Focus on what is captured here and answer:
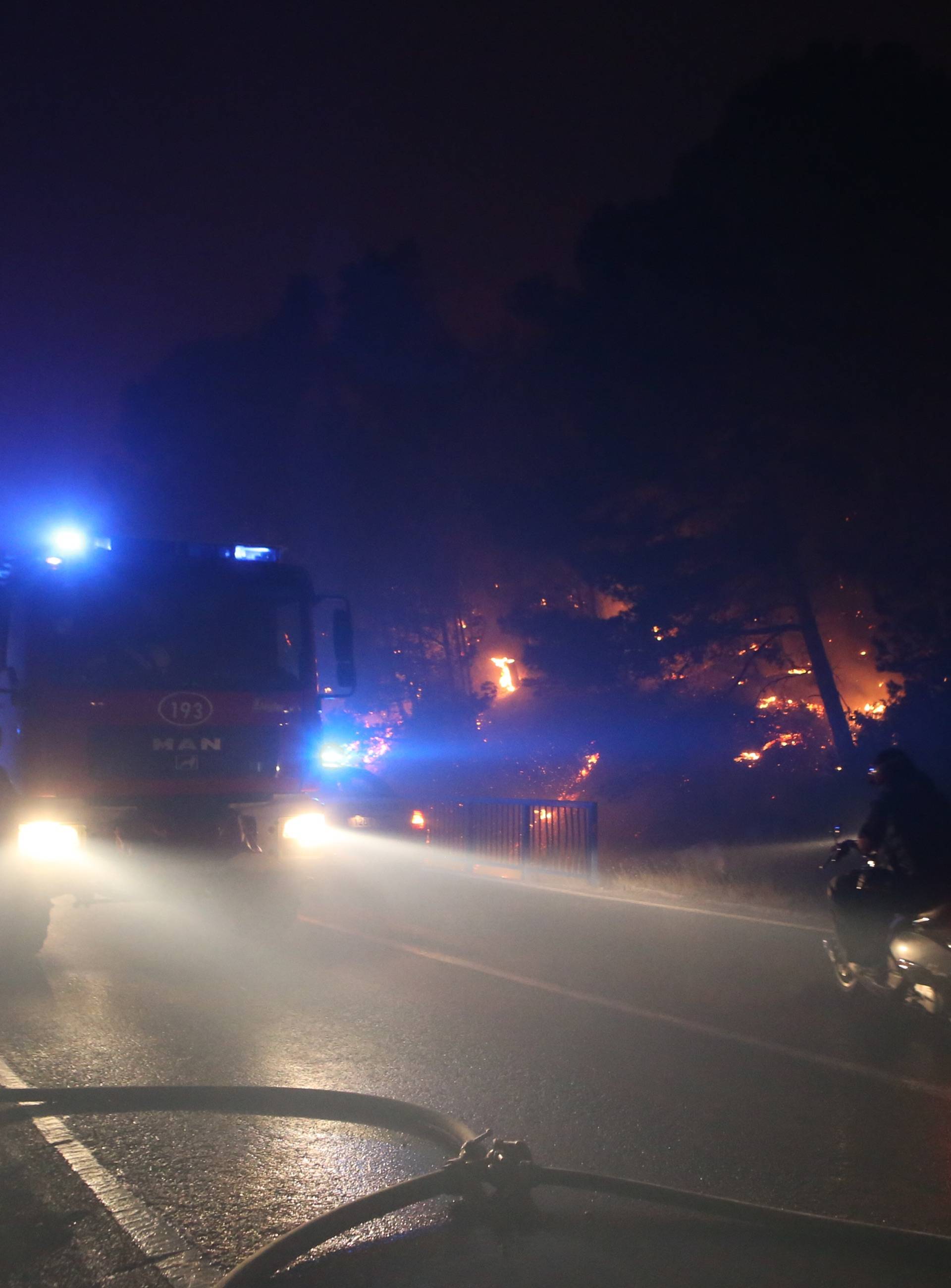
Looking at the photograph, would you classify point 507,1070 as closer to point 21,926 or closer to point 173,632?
point 21,926

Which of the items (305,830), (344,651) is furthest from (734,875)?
(305,830)

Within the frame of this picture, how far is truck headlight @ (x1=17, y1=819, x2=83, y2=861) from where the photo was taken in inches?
344

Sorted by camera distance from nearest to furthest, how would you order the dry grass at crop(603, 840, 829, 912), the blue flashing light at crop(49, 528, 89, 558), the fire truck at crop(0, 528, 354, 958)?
the fire truck at crop(0, 528, 354, 958) < the blue flashing light at crop(49, 528, 89, 558) < the dry grass at crop(603, 840, 829, 912)

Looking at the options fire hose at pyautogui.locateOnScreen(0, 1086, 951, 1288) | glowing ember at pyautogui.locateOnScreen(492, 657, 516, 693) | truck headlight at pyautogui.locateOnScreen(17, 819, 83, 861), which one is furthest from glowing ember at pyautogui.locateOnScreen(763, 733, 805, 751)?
fire hose at pyautogui.locateOnScreen(0, 1086, 951, 1288)

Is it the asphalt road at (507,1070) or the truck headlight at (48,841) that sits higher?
the truck headlight at (48,841)

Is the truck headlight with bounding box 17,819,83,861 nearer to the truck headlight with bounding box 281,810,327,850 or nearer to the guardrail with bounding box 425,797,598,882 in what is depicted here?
the truck headlight with bounding box 281,810,327,850

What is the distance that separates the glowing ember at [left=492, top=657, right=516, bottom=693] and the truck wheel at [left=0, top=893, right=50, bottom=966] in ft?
84.8

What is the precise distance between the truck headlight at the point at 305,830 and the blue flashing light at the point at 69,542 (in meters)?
2.97

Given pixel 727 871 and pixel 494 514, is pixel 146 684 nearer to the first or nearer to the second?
pixel 727 871

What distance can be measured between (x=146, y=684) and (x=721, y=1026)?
545 cm

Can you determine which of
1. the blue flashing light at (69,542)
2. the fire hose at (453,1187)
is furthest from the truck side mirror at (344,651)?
the fire hose at (453,1187)

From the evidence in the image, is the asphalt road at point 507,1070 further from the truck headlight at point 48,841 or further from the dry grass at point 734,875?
the dry grass at point 734,875

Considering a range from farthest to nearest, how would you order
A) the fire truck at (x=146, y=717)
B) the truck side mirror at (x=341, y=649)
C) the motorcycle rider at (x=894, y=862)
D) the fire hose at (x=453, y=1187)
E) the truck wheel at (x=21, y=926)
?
the truck side mirror at (x=341, y=649) → the fire truck at (x=146, y=717) → the truck wheel at (x=21, y=926) → the motorcycle rider at (x=894, y=862) → the fire hose at (x=453, y=1187)

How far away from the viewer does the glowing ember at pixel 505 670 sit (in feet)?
113
